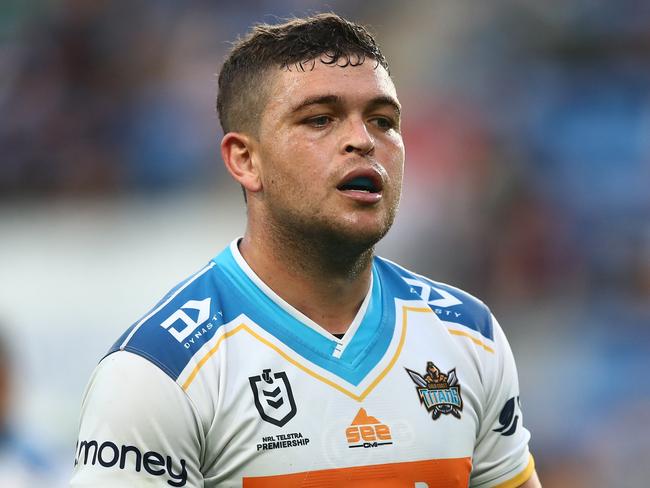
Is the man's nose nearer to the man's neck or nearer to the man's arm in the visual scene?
the man's neck

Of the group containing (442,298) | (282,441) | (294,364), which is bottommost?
(282,441)

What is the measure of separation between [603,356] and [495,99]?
303cm

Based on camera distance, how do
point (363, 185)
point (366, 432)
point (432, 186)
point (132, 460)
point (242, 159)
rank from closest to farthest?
1. point (132, 460)
2. point (366, 432)
3. point (363, 185)
4. point (242, 159)
5. point (432, 186)

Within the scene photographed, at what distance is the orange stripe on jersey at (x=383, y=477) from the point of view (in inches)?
115

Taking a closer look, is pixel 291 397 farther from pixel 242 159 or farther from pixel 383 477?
pixel 242 159

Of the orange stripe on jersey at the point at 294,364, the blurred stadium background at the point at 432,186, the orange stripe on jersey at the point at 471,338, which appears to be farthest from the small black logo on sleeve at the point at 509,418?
the blurred stadium background at the point at 432,186

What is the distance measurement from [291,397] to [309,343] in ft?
0.72

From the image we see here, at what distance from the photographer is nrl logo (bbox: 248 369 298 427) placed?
2941 mm

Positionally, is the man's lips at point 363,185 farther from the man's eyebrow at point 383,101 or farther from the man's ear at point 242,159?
the man's ear at point 242,159

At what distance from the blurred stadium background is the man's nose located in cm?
412

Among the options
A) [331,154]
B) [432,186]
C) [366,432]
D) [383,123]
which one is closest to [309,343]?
[366,432]

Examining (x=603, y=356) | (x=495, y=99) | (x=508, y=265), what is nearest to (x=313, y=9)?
(x=495, y=99)

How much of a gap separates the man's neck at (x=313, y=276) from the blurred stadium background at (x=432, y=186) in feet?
12.3

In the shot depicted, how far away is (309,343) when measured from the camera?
315 centimetres
